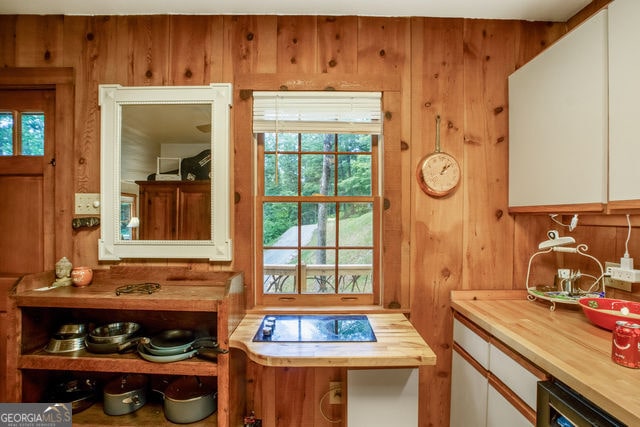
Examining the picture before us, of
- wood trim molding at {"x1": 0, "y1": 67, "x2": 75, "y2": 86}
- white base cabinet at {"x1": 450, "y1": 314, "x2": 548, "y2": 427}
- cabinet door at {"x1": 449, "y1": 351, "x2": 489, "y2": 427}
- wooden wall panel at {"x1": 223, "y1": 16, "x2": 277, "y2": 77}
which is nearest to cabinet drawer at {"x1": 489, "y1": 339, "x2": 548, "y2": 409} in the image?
white base cabinet at {"x1": 450, "y1": 314, "x2": 548, "y2": 427}

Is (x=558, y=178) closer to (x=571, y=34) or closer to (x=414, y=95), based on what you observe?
(x=571, y=34)

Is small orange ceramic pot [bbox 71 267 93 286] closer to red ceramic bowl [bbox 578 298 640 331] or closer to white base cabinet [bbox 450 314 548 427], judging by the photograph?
white base cabinet [bbox 450 314 548 427]

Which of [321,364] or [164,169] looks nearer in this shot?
[321,364]

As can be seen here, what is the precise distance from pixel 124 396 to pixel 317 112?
6.29ft

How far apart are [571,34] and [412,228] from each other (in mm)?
1223

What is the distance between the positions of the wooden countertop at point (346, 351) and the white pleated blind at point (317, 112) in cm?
119

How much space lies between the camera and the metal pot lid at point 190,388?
162cm

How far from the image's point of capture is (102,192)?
1.90 metres

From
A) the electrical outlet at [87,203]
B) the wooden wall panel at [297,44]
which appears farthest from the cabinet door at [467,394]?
the electrical outlet at [87,203]

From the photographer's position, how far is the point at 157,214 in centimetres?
191

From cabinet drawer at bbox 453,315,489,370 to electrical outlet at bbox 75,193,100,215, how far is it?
232 centimetres

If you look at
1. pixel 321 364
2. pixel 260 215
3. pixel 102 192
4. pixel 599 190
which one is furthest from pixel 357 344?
pixel 102 192

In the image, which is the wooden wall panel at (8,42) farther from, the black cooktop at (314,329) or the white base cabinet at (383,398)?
the white base cabinet at (383,398)

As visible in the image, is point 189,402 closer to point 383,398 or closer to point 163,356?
point 163,356
